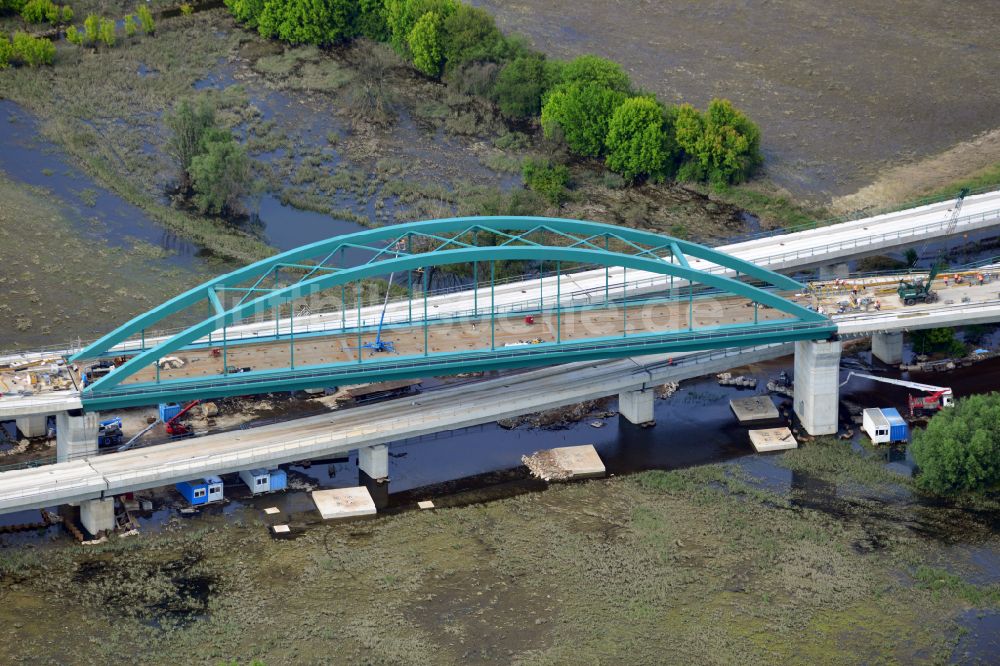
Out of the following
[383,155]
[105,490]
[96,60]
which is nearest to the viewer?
[105,490]

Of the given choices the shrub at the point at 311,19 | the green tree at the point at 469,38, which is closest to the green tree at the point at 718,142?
the green tree at the point at 469,38

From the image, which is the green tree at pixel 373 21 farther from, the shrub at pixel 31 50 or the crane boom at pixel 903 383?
the crane boom at pixel 903 383

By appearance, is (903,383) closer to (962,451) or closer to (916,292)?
(916,292)

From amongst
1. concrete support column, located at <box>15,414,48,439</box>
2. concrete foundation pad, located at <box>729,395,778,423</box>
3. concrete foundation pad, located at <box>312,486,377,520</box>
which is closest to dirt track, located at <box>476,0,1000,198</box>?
concrete foundation pad, located at <box>729,395,778,423</box>

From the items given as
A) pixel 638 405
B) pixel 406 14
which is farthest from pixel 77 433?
pixel 406 14

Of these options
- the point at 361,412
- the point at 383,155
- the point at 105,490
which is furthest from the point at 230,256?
the point at 105,490

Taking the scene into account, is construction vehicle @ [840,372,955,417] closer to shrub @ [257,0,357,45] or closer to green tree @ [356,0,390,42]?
green tree @ [356,0,390,42]

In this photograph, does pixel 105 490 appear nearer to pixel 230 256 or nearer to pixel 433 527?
pixel 433 527
